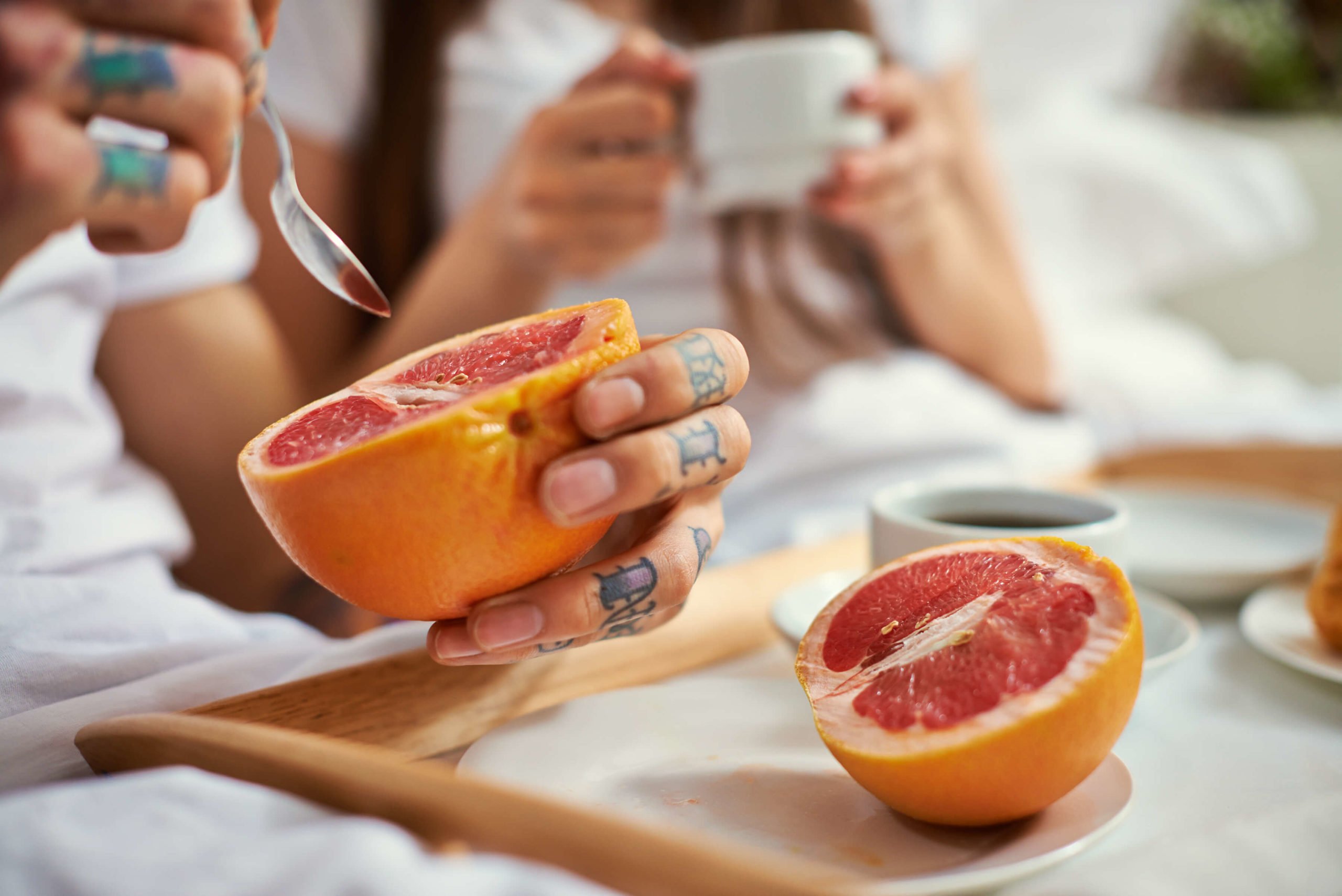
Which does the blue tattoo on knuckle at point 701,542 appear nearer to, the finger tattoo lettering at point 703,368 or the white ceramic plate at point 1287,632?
the finger tattoo lettering at point 703,368

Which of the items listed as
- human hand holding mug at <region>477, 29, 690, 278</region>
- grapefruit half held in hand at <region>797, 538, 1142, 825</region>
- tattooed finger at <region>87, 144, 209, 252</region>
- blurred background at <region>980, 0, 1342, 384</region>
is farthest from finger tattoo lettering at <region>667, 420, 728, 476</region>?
blurred background at <region>980, 0, 1342, 384</region>

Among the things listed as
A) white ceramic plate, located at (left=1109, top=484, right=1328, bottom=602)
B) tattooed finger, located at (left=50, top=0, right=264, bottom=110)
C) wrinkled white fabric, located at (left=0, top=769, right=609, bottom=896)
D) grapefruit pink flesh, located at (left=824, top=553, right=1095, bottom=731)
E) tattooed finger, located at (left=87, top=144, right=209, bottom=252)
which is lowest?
white ceramic plate, located at (left=1109, top=484, right=1328, bottom=602)

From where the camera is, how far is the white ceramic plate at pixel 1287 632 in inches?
19.7

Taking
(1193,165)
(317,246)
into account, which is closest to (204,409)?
(317,246)

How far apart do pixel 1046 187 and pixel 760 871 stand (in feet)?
5.95

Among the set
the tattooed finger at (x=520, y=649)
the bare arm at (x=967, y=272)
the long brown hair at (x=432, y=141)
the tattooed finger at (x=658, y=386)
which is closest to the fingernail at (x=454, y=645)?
the tattooed finger at (x=520, y=649)

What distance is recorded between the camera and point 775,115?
0.74 m

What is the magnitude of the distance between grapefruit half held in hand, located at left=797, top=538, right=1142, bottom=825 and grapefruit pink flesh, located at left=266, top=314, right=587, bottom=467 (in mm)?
173

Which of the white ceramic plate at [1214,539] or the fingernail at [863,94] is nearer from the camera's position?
the white ceramic plate at [1214,539]

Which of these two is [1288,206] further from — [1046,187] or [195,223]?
[195,223]

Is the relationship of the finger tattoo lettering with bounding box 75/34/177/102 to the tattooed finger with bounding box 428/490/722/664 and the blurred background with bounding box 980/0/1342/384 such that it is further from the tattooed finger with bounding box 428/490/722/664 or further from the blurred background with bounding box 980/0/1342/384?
the blurred background with bounding box 980/0/1342/384

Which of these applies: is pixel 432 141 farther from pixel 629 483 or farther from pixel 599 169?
pixel 629 483

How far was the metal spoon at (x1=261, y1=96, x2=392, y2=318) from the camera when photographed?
0.43m

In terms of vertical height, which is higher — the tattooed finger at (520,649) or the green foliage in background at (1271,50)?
the green foliage in background at (1271,50)
